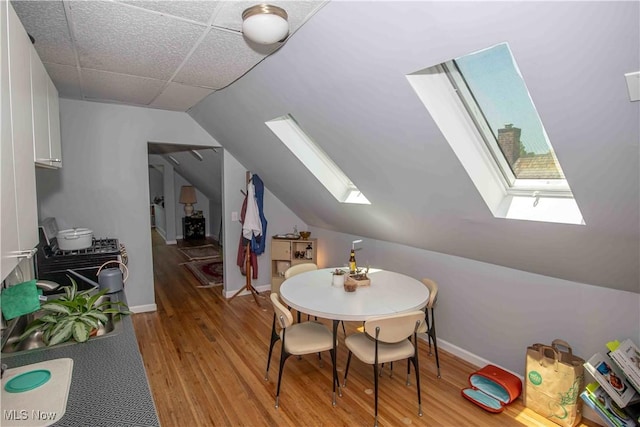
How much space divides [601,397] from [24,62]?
3.51 meters

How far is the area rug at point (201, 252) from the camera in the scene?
23.4ft

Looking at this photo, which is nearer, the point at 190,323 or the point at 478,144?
the point at 478,144

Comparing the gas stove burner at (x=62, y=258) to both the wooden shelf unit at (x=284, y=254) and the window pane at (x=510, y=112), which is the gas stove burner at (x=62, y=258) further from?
the window pane at (x=510, y=112)

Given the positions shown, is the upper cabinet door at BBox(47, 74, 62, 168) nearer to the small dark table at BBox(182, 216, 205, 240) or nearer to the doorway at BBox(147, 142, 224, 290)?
the doorway at BBox(147, 142, 224, 290)

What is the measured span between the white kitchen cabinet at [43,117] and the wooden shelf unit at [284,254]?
2954 millimetres

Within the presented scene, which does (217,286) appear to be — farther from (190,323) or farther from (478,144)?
(478,144)

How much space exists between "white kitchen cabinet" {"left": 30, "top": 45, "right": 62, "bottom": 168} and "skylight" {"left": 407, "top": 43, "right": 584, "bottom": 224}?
1813mm

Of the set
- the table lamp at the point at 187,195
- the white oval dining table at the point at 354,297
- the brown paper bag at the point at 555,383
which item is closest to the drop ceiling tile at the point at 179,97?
the white oval dining table at the point at 354,297

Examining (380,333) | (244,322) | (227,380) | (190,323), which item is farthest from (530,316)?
(190,323)

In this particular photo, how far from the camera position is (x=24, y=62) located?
1383 mm

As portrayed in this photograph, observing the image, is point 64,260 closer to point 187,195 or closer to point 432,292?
point 432,292

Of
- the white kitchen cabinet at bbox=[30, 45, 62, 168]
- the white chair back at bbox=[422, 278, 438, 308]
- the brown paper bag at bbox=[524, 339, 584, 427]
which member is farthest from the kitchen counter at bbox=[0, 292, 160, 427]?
the brown paper bag at bbox=[524, 339, 584, 427]

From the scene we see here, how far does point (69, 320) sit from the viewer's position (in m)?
1.65

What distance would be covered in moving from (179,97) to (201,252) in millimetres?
4725
